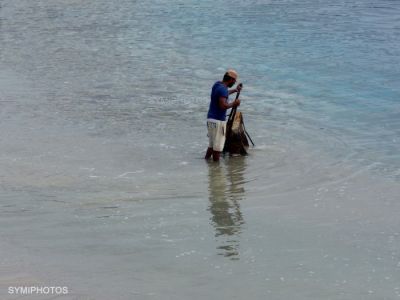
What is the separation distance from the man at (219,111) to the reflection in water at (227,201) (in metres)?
0.30

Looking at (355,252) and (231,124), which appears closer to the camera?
(355,252)

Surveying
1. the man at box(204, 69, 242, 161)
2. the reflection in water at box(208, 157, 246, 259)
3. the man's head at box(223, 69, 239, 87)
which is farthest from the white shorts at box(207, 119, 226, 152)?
the man's head at box(223, 69, 239, 87)

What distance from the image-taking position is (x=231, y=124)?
12766mm

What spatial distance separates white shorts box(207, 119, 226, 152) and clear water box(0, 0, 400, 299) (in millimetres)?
326

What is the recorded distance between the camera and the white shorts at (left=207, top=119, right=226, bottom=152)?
12.1m

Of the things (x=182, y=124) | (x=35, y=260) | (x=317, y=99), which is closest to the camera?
(x=35, y=260)

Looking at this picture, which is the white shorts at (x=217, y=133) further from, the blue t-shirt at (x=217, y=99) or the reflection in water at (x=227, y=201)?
the reflection in water at (x=227, y=201)

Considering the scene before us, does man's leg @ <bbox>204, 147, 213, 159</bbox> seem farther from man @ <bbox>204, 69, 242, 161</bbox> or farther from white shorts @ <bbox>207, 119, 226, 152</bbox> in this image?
white shorts @ <bbox>207, 119, 226, 152</bbox>

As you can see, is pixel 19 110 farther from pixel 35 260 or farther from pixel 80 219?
pixel 35 260

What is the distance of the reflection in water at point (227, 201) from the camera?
8977mm

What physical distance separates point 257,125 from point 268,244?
6379 mm

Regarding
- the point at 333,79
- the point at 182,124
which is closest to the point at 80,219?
the point at 182,124

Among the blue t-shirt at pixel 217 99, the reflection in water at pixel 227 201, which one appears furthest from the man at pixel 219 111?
the reflection in water at pixel 227 201

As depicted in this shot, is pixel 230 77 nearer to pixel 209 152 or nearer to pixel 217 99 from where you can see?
pixel 217 99
